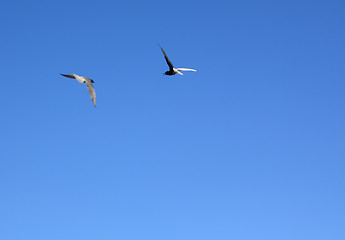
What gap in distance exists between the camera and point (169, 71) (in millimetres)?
82312

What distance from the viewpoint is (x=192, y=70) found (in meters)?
83.9

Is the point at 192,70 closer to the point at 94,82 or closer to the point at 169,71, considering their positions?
the point at 169,71

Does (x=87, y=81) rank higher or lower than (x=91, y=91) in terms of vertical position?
higher

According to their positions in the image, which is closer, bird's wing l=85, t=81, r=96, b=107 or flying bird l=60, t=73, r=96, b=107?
bird's wing l=85, t=81, r=96, b=107

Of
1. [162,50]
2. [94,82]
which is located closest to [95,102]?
[94,82]

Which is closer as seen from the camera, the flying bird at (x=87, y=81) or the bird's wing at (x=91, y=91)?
the bird's wing at (x=91, y=91)

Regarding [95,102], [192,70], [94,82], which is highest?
[192,70]

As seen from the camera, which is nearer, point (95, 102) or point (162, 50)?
point (95, 102)

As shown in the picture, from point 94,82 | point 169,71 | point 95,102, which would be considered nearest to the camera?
point 95,102

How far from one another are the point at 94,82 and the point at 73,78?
3.15 meters

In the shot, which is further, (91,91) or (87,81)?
(87,81)

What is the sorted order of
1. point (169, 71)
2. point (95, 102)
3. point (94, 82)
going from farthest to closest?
point (169, 71) → point (94, 82) → point (95, 102)

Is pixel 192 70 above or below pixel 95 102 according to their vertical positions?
above

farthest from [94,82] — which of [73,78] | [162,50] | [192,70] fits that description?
[192,70]
